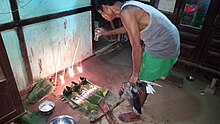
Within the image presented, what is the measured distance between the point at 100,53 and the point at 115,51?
0.38 meters

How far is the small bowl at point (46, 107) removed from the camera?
208 centimetres

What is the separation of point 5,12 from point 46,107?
121 centimetres

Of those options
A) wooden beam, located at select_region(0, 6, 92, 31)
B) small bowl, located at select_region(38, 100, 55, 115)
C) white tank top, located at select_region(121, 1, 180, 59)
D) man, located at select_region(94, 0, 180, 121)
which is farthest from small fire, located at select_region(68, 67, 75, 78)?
white tank top, located at select_region(121, 1, 180, 59)

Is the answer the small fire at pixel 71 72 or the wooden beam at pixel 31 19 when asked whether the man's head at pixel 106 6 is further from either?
the small fire at pixel 71 72

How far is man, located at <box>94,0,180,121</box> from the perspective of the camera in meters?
1.50

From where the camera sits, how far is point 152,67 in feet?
5.96

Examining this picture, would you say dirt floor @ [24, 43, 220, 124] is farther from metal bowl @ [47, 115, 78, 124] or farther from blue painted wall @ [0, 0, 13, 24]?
blue painted wall @ [0, 0, 13, 24]

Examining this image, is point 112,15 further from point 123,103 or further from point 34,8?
point 123,103

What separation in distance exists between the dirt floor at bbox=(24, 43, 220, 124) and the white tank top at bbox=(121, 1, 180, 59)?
87cm

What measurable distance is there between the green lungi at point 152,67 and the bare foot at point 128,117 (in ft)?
1.87

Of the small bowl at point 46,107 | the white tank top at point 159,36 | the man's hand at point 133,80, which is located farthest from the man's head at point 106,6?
the small bowl at point 46,107

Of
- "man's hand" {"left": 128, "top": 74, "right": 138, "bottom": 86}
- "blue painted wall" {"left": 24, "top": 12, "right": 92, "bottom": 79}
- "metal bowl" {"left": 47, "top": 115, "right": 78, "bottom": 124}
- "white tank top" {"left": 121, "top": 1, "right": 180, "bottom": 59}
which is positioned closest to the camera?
"white tank top" {"left": 121, "top": 1, "right": 180, "bottom": 59}

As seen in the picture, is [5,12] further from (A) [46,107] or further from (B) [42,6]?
(A) [46,107]

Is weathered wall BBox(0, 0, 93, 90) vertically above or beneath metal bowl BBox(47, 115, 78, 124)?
above
